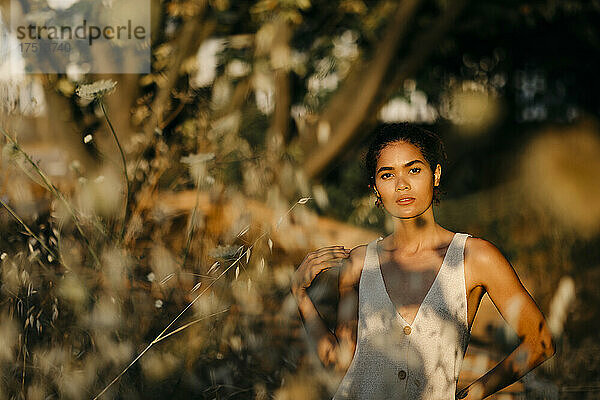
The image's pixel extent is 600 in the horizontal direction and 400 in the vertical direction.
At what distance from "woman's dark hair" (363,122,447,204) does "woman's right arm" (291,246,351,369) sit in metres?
0.17

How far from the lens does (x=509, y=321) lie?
1275 mm

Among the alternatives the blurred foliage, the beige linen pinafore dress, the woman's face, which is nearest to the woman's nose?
the woman's face

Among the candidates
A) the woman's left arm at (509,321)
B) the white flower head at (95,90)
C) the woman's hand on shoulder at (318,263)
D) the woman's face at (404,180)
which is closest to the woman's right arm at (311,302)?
the woman's hand on shoulder at (318,263)

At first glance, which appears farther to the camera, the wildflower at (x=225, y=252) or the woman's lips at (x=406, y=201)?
the wildflower at (x=225, y=252)

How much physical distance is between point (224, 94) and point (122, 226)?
424mm

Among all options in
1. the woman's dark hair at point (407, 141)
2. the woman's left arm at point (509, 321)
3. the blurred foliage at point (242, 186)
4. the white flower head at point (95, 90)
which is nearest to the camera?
the woman's left arm at point (509, 321)

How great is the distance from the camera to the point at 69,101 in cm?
362

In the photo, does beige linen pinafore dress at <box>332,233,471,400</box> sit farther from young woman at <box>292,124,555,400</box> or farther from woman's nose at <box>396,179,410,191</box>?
woman's nose at <box>396,179,410,191</box>

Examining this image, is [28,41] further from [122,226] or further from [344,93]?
[344,93]

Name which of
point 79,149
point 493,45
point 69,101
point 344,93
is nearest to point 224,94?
point 79,149

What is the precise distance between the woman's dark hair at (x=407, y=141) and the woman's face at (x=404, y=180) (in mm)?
12

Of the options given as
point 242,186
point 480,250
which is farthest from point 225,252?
point 242,186

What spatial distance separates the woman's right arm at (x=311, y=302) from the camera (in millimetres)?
1342

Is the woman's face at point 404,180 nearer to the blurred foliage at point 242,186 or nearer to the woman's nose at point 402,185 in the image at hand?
the woman's nose at point 402,185
